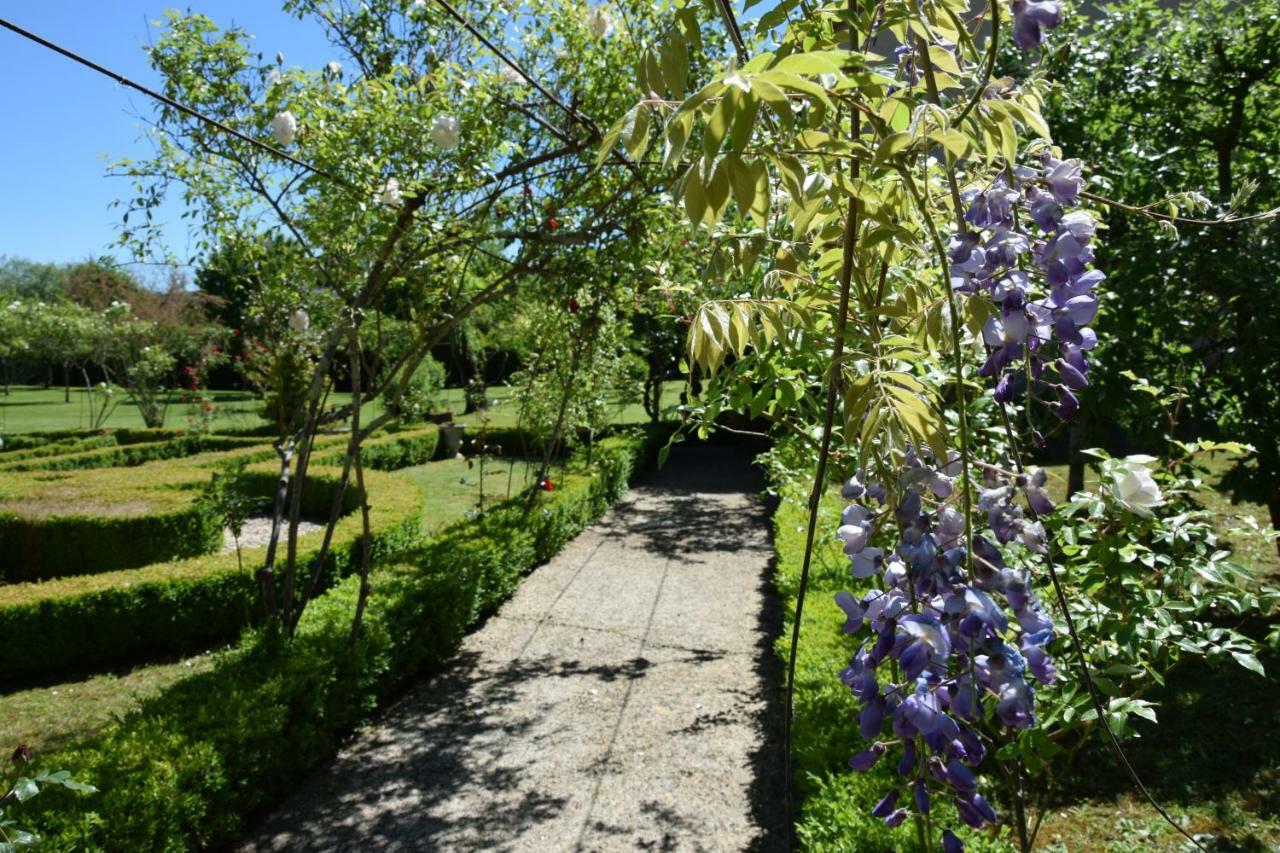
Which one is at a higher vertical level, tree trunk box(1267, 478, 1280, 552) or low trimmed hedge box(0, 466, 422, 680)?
tree trunk box(1267, 478, 1280, 552)

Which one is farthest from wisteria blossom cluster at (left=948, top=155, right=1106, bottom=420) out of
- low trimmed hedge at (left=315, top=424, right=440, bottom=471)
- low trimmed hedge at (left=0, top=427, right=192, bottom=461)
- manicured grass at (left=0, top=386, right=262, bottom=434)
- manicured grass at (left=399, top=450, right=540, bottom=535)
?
manicured grass at (left=0, top=386, right=262, bottom=434)

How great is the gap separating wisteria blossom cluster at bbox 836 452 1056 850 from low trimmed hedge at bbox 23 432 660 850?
2970 millimetres

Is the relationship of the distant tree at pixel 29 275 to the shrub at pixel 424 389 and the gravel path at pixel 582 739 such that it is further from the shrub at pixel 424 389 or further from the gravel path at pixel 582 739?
→ the gravel path at pixel 582 739

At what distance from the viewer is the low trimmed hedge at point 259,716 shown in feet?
10.4

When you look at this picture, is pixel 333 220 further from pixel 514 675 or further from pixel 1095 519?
pixel 1095 519

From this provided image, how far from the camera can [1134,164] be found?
5.32m

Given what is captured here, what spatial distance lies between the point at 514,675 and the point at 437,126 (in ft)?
12.3

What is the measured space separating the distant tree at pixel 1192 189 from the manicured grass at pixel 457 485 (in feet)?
21.2

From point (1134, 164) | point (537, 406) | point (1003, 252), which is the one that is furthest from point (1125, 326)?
point (537, 406)

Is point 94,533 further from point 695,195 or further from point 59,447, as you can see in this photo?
point 695,195

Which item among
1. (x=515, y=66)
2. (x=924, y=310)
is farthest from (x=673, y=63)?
(x=515, y=66)

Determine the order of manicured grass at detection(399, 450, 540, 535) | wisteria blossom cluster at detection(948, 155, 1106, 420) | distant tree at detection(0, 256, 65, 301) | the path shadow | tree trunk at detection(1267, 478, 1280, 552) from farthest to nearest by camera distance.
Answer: distant tree at detection(0, 256, 65, 301) → manicured grass at detection(399, 450, 540, 535) → the path shadow → tree trunk at detection(1267, 478, 1280, 552) → wisteria blossom cluster at detection(948, 155, 1106, 420)

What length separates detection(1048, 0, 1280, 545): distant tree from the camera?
4754mm

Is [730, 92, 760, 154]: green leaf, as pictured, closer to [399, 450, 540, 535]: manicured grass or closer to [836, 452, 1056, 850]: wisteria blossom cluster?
[836, 452, 1056, 850]: wisteria blossom cluster
